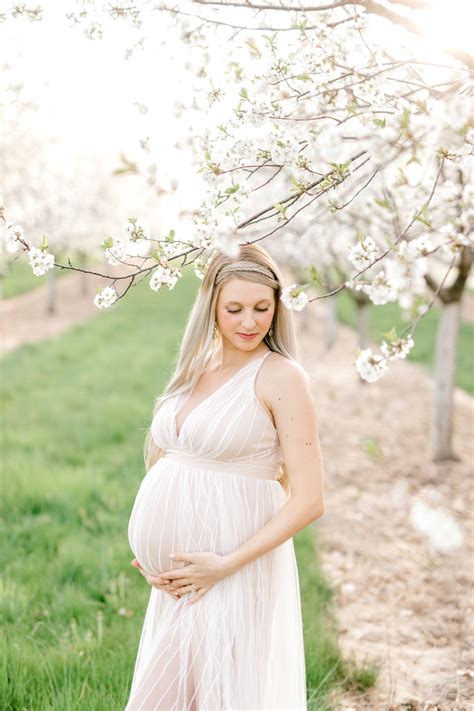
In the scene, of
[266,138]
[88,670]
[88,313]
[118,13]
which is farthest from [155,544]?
[88,313]

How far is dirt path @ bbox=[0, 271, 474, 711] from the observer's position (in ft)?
11.7

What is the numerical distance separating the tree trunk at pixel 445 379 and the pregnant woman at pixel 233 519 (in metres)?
5.12

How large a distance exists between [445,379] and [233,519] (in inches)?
217

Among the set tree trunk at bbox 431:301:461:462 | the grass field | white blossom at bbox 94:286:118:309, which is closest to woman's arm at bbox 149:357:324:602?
white blossom at bbox 94:286:118:309

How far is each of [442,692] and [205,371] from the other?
193 cm

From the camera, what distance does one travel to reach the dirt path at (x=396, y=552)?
3.58 m

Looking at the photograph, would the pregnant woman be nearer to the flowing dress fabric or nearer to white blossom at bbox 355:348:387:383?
the flowing dress fabric

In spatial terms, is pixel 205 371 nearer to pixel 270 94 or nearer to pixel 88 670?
pixel 270 94

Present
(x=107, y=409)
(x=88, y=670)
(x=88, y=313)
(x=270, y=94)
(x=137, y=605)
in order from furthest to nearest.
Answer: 1. (x=88, y=313)
2. (x=107, y=409)
3. (x=137, y=605)
4. (x=88, y=670)
5. (x=270, y=94)

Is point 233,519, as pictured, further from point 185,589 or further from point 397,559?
point 397,559

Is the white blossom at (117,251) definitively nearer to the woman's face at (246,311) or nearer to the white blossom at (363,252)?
the woman's face at (246,311)

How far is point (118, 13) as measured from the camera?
282 cm

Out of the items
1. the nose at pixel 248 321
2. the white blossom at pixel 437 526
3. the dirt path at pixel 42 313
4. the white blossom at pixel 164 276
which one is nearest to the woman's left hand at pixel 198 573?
the nose at pixel 248 321

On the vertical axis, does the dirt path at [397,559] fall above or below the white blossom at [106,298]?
below
